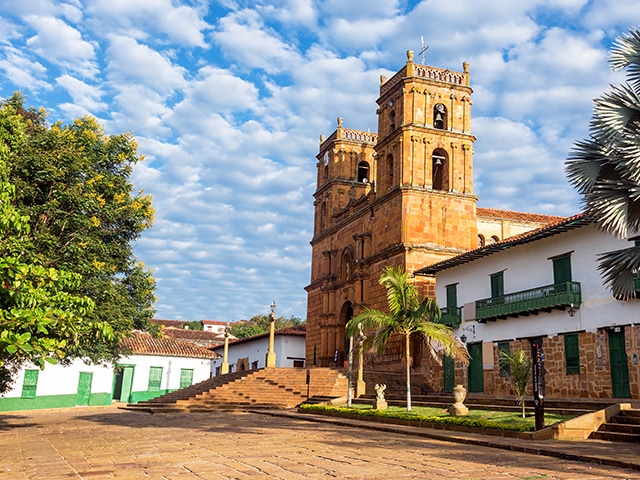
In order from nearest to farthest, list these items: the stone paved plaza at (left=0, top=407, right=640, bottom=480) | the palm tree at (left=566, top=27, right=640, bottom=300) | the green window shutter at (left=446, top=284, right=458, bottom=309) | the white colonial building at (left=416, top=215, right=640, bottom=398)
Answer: the stone paved plaza at (left=0, top=407, right=640, bottom=480) < the palm tree at (left=566, top=27, right=640, bottom=300) < the white colonial building at (left=416, top=215, right=640, bottom=398) < the green window shutter at (left=446, top=284, right=458, bottom=309)

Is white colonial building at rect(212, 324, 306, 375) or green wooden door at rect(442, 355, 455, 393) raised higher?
white colonial building at rect(212, 324, 306, 375)

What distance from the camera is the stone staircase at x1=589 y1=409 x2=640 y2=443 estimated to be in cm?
1255

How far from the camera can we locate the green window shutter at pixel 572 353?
2098 centimetres

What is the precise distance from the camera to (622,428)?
13008 millimetres

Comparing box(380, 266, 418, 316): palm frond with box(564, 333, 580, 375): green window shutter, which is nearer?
box(380, 266, 418, 316): palm frond

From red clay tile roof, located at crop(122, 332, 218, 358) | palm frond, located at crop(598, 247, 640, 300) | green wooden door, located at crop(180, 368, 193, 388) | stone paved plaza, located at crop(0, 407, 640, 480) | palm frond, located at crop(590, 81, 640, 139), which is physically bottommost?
stone paved plaza, located at crop(0, 407, 640, 480)

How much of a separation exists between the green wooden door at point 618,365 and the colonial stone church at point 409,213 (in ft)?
34.4

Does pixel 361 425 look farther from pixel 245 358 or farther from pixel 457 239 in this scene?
pixel 245 358

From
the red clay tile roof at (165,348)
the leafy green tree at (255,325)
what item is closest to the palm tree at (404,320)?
the red clay tile roof at (165,348)

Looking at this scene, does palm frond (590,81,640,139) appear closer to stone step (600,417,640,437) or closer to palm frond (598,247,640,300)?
palm frond (598,247,640,300)

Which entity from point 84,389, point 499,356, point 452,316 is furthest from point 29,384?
point 499,356

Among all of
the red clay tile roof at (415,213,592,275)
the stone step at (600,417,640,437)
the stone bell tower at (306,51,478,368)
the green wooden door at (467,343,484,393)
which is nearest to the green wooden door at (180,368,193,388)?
the stone bell tower at (306,51,478,368)

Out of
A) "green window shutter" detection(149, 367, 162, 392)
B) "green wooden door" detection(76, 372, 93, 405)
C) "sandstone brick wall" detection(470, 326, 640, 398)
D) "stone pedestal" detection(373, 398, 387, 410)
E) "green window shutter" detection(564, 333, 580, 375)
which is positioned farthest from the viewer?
"green window shutter" detection(149, 367, 162, 392)

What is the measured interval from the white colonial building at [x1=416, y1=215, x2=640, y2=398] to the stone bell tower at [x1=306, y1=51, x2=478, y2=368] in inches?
163
